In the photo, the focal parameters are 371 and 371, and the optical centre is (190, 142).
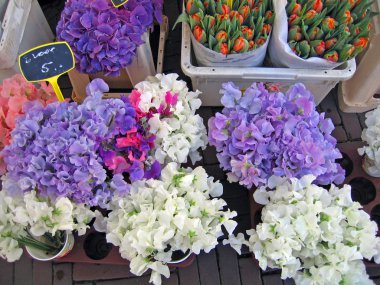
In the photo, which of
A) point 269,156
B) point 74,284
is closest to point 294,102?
point 269,156

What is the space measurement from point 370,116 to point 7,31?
4.95 feet

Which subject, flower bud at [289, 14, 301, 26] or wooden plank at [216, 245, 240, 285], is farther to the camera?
wooden plank at [216, 245, 240, 285]

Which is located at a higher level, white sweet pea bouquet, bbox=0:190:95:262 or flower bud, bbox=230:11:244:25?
flower bud, bbox=230:11:244:25

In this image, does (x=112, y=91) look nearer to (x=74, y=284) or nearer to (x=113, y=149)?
(x=113, y=149)

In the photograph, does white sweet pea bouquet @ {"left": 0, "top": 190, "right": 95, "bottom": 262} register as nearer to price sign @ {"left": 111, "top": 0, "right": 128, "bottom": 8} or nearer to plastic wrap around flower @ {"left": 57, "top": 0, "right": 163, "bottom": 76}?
plastic wrap around flower @ {"left": 57, "top": 0, "right": 163, "bottom": 76}

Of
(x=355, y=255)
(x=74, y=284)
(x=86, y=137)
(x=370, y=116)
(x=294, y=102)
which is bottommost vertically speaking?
(x=74, y=284)

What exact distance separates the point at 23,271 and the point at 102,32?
3.57ft

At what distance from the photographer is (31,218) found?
1.21 meters

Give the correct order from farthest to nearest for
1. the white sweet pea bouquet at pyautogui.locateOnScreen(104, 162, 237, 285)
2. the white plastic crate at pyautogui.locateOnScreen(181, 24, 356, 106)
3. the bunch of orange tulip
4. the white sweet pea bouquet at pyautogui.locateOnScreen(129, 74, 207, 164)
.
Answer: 1. the white plastic crate at pyautogui.locateOnScreen(181, 24, 356, 106)
2. the bunch of orange tulip
3. the white sweet pea bouquet at pyautogui.locateOnScreen(129, 74, 207, 164)
4. the white sweet pea bouquet at pyautogui.locateOnScreen(104, 162, 237, 285)

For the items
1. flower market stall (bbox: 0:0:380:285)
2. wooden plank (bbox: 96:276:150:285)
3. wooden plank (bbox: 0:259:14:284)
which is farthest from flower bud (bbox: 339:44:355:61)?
wooden plank (bbox: 0:259:14:284)

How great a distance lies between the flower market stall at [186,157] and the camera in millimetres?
1201

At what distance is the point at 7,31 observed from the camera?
1.53 m

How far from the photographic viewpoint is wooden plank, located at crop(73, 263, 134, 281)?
158 centimetres

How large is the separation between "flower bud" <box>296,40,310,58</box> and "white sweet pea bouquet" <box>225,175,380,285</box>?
0.54 m
